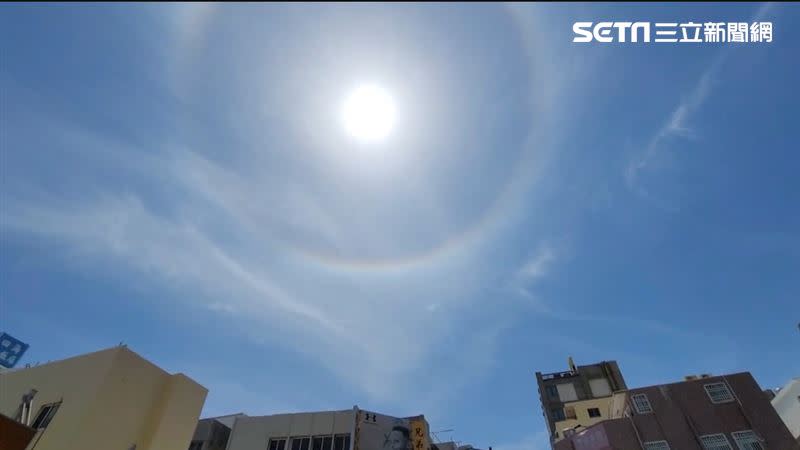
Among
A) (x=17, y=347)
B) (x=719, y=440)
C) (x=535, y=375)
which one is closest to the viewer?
(x=719, y=440)

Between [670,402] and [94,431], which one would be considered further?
[670,402]

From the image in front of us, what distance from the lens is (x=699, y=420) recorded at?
34.2 metres

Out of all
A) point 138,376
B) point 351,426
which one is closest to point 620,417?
point 351,426

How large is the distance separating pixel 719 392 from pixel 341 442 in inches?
1260

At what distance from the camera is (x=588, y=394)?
210ft

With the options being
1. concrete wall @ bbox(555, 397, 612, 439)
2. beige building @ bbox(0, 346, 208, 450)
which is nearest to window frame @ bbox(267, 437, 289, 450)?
beige building @ bbox(0, 346, 208, 450)

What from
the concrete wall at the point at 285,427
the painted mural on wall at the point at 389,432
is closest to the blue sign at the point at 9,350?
the concrete wall at the point at 285,427

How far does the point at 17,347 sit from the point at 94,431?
98.1 metres

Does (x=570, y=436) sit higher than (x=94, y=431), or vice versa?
(x=570, y=436)

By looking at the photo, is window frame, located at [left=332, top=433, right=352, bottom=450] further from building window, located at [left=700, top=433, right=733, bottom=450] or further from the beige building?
building window, located at [left=700, top=433, right=733, bottom=450]

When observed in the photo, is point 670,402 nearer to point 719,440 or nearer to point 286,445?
point 719,440

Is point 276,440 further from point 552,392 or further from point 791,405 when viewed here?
point 552,392

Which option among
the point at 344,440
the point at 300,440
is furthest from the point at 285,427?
the point at 344,440

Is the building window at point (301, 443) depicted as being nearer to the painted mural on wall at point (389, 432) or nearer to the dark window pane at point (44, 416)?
the painted mural on wall at point (389, 432)
